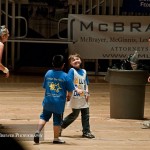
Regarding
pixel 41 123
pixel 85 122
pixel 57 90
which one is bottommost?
pixel 85 122

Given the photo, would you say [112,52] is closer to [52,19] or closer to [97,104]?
[52,19]

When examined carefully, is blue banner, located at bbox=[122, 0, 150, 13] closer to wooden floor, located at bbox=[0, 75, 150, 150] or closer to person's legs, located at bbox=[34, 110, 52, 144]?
wooden floor, located at bbox=[0, 75, 150, 150]

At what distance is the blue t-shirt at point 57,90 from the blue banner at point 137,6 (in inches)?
370

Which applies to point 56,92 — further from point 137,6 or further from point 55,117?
point 137,6

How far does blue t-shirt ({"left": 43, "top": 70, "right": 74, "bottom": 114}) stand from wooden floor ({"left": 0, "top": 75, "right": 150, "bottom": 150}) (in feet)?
1.74

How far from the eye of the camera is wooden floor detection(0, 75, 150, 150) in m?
6.05

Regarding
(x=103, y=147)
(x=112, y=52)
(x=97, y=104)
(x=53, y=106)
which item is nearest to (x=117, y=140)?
(x=103, y=147)

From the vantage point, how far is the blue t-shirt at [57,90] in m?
5.72

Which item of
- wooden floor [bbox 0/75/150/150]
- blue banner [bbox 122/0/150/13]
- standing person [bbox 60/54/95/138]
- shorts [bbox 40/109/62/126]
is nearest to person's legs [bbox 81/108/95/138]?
standing person [bbox 60/54/95/138]

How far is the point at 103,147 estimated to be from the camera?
590 centimetres

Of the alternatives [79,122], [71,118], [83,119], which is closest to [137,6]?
[79,122]

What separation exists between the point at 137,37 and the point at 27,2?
389 cm

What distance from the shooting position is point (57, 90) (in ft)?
18.8

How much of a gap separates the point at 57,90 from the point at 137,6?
9.59 metres
